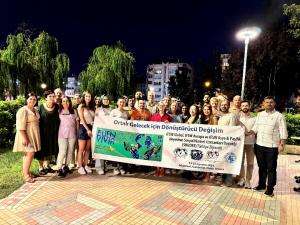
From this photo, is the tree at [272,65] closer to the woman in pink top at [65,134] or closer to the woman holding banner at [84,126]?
the woman holding banner at [84,126]

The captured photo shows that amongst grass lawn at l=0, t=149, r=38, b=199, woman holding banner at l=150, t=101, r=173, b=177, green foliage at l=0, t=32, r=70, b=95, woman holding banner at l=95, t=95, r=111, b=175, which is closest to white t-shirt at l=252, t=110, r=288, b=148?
woman holding banner at l=150, t=101, r=173, b=177

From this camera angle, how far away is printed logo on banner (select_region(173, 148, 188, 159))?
7.64 metres

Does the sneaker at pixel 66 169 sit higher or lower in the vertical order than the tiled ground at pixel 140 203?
higher

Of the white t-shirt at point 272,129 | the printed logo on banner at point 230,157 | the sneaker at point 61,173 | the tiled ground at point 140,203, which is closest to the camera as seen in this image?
the tiled ground at point 140,203

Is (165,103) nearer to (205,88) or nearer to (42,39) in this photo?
(42,39)

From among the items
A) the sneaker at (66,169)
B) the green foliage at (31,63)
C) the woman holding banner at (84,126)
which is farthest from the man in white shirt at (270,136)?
the green foliage at (31,63)

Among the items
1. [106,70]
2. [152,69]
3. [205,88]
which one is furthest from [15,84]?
[152,69]

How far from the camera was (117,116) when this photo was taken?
26.3 feet

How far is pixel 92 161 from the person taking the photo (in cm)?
906

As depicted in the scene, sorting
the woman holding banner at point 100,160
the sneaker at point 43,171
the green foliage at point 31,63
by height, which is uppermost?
the green foliage at point 31,63

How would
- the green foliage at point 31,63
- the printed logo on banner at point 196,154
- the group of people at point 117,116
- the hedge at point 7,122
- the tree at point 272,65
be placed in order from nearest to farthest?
the group of people at point 117,116 < the printed logo on banner at point 196,154 < the hedge at point 7,122 < the green foliage at point 31,63 < the tree at point 272,65

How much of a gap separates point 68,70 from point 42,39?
2.63 metres

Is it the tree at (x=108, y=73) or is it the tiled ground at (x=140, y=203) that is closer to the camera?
the tiled ground at (x=140, y=203)

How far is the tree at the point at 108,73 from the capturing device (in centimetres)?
2742
